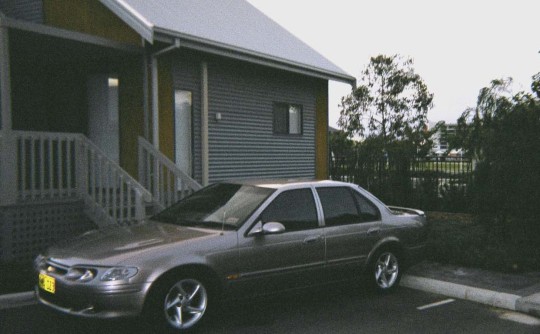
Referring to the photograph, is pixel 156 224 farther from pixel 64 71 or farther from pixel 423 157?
pixel 423 157

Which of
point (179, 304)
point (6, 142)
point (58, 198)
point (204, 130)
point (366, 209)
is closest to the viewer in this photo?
point (179, 304)

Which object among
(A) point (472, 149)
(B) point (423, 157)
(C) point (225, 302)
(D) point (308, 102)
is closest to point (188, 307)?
(C) point (225, 302)

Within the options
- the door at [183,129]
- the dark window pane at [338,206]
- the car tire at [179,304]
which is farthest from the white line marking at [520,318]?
the door at [183,129]

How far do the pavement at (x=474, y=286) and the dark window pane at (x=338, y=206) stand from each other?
148 centimetres

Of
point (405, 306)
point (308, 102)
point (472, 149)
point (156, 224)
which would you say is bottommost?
point (405, 306)

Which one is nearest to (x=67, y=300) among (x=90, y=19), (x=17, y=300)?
(x=17, y=300)

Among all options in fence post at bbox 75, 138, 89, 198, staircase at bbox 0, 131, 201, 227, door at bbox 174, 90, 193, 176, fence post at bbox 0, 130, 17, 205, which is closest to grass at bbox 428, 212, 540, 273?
staircase at bbox 0, 131, 201, 227

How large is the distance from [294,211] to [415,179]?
34.2ft

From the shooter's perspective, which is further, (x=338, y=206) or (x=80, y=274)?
(x=338, y=206)

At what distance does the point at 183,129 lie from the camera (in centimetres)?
1112

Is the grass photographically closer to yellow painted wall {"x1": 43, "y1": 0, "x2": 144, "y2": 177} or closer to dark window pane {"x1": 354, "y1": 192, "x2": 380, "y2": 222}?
dark window pane {"x1": 354, "y1": 192, "x2": 380, "y2": 222}

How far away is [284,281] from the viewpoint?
591cm

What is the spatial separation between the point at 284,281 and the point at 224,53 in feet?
19.6

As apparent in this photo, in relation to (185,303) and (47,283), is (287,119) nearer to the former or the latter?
(185,303)
